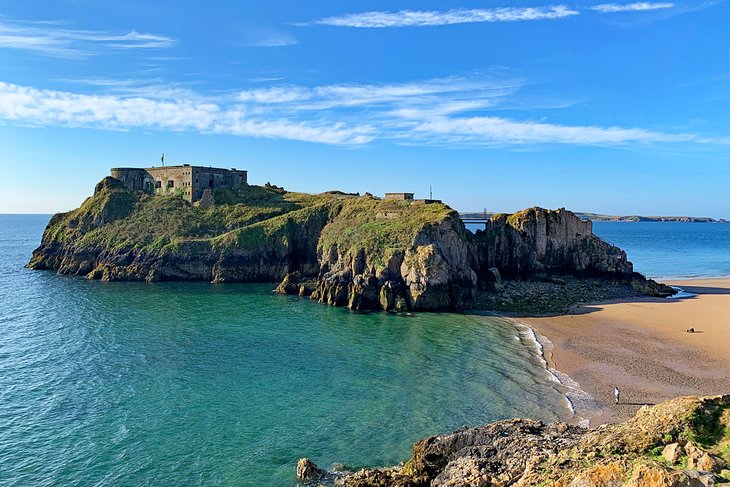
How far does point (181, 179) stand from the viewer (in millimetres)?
99938

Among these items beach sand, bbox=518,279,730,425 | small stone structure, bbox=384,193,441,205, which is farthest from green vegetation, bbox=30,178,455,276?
beach sand, bbox=518,279,730,425

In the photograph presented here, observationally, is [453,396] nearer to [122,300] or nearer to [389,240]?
[389,240]

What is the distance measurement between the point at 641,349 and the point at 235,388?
37.0 m

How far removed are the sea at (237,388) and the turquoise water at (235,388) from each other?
0.12m

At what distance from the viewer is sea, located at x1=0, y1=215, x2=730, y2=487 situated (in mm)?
25953

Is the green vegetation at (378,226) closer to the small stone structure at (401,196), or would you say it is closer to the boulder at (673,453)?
the small stone structure at (401,196)

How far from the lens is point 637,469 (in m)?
12.3

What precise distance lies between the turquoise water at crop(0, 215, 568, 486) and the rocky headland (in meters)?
7.50

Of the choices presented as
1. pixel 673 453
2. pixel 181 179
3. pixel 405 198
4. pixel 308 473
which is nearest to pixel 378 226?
pixel 405 198

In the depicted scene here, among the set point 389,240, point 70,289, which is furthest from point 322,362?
point 70,289

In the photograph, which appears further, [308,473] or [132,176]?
[132,176]

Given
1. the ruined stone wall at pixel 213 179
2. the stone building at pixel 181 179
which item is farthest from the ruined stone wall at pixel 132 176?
the ruined stone wall at pixel 213 179

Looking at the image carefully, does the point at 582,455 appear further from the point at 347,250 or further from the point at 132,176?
the point at 132,176

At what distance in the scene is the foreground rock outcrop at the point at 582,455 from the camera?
1343 centimetres
